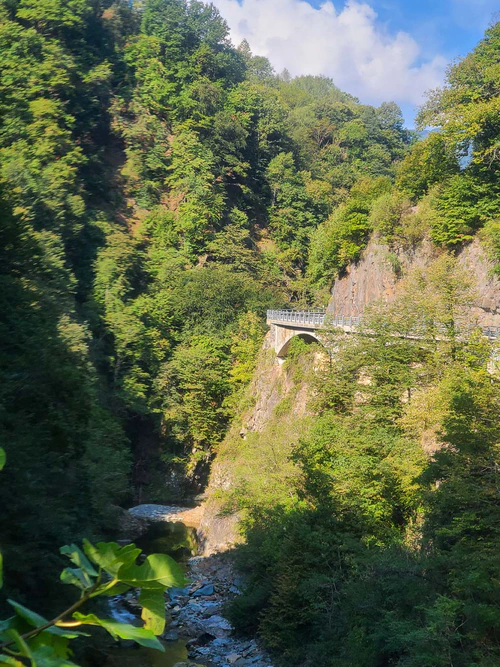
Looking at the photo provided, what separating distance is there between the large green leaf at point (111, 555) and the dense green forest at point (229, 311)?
9614 mm

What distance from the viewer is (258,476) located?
23.1 m

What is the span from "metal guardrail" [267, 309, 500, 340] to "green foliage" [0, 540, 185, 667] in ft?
56.8

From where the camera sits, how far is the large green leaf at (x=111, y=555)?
1.22 m

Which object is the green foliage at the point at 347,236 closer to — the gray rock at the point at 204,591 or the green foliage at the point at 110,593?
the gray rock at the point at 204,591

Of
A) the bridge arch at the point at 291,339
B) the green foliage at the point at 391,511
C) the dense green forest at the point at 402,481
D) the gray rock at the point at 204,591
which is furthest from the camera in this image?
the bridge arch at the point at 291,339

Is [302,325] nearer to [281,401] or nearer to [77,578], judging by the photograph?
[281,401]

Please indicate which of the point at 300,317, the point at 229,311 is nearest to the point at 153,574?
the point at 300,317

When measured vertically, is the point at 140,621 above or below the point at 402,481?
below

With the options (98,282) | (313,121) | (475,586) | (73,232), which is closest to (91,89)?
(73,232)

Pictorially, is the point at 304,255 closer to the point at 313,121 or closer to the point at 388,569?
the point at 313,121

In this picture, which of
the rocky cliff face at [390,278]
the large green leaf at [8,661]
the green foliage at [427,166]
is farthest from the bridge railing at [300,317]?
the large green leaf at [8,661]

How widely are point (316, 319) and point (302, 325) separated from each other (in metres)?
0.87

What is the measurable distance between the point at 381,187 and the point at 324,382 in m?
24.8

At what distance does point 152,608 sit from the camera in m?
1.26
